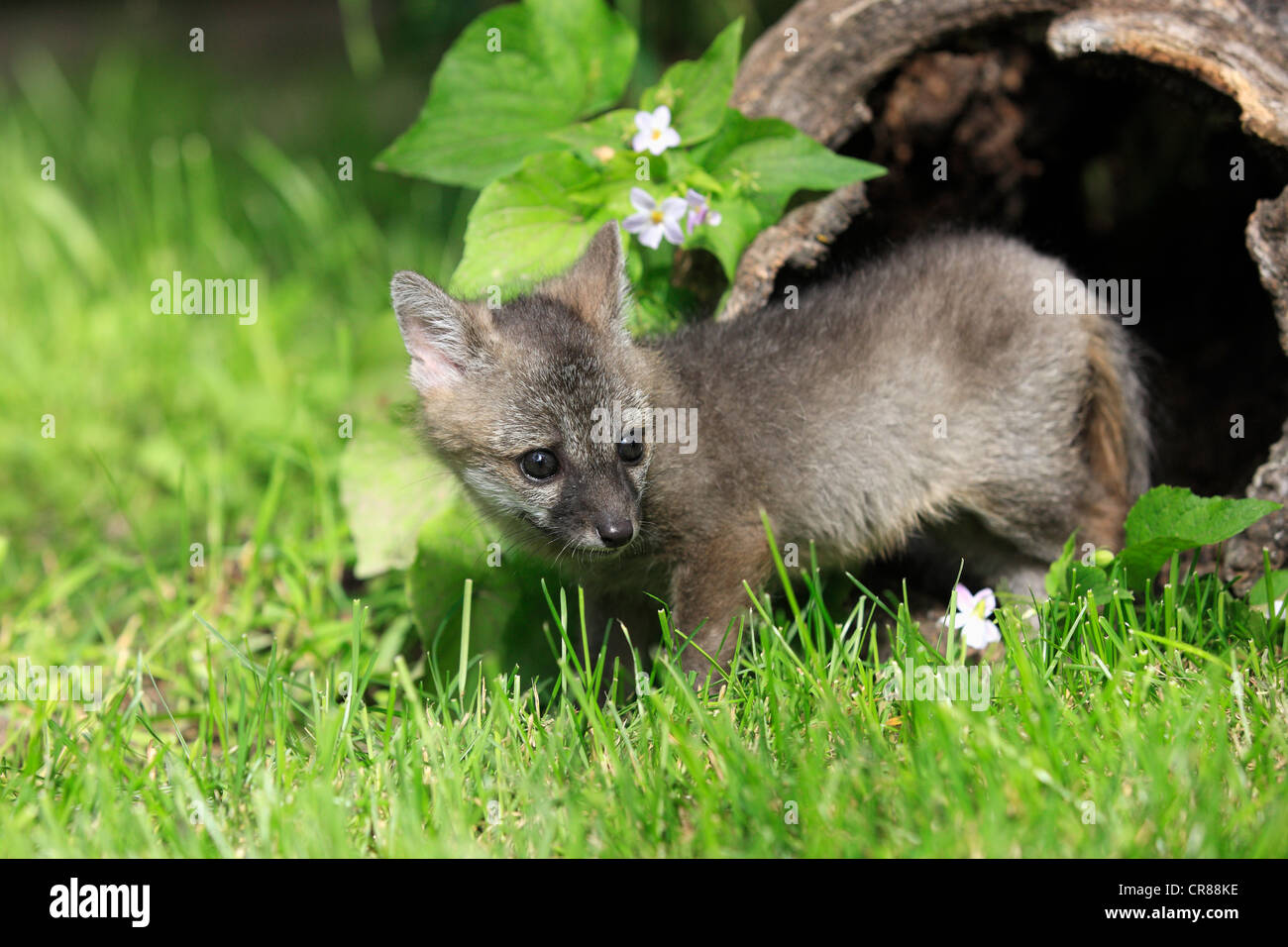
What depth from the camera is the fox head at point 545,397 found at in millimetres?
3297

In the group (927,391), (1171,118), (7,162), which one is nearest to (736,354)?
(927,391)

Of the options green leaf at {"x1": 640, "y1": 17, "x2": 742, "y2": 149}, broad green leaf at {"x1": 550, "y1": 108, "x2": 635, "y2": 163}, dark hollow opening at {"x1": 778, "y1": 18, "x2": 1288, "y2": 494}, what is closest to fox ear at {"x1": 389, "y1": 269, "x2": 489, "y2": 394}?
broad green leaf at {"x1": 550, "y1": 108, "x2": 635, "y2": 163}

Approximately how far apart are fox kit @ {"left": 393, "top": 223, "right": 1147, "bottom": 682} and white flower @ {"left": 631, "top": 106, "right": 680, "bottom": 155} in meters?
0.45

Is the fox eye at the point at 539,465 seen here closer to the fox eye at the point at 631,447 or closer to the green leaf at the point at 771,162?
the fox eye at the point at 631,447

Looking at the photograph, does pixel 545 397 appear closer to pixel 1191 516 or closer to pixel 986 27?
pixel 1191 516

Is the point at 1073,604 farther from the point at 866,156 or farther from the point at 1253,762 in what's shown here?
the point at 866,156

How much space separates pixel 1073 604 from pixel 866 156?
215 centimetres

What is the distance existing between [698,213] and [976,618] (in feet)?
5.05

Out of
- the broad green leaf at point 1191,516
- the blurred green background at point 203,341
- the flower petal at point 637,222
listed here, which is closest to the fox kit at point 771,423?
the flower petal at point 637,222

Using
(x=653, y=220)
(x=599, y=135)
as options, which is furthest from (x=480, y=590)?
(x=599, y=135)

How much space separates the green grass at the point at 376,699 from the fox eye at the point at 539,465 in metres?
0.62

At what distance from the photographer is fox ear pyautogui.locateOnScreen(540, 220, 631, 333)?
11.5 ft

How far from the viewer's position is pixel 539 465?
3357mm

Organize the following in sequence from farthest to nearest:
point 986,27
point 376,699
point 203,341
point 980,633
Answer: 1. point 203,341
2. point 986,27
3. point 376,699
4. point 980,633
